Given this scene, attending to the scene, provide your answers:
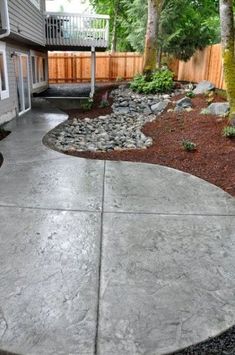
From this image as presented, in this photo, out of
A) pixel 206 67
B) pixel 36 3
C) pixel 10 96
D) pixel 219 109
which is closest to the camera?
pixel 219 109

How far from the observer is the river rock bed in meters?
6.64

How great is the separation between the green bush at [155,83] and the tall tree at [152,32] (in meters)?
0.32

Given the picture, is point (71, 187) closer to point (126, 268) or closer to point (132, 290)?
point (126, 268)

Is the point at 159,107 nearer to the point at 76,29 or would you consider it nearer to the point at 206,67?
the point at 206,67

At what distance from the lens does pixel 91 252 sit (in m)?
2.89

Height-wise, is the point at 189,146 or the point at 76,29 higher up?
the point at 76,29

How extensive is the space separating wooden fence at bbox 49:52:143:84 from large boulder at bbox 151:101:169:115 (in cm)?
1201

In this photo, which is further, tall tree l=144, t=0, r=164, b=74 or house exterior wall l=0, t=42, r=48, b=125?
tall tree l=144, t=0, r=164, b=74

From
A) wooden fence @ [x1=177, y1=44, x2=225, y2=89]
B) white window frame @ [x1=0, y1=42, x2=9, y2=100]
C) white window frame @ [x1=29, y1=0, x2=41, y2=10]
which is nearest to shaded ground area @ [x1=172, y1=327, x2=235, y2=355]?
white window frame @ [x1=0, y1=42, x2=9, y2=100]

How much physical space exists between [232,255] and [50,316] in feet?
5.68

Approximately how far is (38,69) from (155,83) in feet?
20.8

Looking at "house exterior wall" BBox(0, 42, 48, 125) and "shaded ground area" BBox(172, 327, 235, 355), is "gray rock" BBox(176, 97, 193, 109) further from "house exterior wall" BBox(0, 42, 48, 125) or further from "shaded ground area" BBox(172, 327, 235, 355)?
"shaded ground area" BBox(172, 327, 235, 355)

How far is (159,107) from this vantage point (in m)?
9.48

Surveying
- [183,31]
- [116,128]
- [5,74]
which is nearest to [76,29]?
[183,31]
